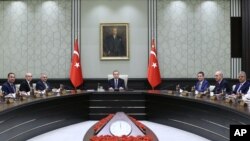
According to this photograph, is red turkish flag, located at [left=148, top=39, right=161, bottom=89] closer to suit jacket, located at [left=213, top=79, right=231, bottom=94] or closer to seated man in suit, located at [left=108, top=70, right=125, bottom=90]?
seated man in suit, located at [left=108, top=70, right=125, bottom=90]

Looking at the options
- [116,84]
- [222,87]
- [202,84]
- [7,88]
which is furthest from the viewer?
[116,84]

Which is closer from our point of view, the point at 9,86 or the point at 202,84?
the point at 9,86

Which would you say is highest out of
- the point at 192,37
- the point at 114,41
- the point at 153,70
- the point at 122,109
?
the point at 192,37

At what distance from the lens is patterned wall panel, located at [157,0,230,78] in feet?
32.3

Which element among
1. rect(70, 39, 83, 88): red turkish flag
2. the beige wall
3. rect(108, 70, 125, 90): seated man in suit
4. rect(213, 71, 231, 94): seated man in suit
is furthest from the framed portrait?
rect(213, 71, 231, 94): seated man in suit

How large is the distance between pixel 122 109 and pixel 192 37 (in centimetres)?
310

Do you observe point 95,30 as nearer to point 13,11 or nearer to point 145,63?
point 145,63

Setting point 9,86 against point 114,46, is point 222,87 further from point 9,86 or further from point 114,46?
point 9,86

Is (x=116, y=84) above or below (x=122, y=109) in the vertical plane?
above

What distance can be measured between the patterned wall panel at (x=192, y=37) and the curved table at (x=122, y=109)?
2.09m

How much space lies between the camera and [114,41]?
389 inches

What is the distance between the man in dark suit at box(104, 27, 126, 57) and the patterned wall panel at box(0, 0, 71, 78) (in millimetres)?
1063

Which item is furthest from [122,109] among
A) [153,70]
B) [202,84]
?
[202,84]

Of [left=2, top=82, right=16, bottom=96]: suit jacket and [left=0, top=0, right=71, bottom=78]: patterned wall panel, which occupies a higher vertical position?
[left=0, top=0, right=71, bottom=78]: patterned wall panel
